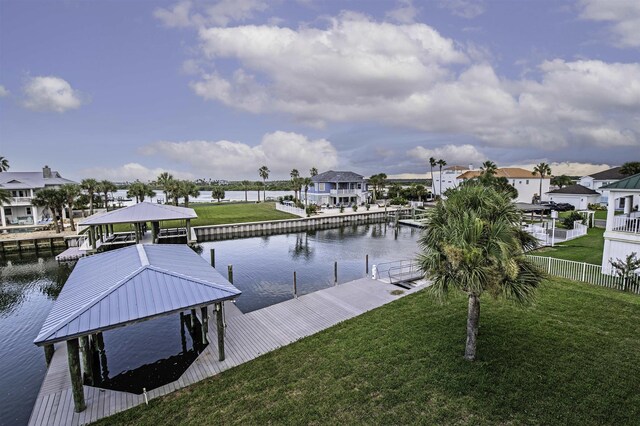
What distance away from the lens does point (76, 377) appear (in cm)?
836

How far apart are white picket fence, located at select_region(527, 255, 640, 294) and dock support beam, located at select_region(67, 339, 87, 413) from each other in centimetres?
1694

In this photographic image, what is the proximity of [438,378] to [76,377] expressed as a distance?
9474 millimetres

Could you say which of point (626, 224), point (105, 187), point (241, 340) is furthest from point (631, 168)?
point (105, 187)

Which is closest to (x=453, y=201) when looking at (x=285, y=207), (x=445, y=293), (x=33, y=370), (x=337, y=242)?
(x=445, y=293)

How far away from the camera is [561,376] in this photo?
8422 millimetres

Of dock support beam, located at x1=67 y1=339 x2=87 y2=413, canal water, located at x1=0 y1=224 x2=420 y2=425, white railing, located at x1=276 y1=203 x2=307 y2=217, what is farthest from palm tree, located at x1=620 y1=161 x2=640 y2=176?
dock support beam, located at x1=67 y1=339 x2=87 y2=413

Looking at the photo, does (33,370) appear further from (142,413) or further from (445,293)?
(445,293)

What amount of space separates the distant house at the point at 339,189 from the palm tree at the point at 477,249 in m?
56.3

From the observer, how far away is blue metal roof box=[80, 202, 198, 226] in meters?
25.5

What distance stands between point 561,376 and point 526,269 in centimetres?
294

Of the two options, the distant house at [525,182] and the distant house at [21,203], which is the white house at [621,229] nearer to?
the distant house at [525,182]

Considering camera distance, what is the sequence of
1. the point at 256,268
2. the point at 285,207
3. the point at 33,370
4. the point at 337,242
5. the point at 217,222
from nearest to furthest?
the point at 33,370 → the point at 256,268 → the point at 337,242 → the point at 217,222 → the point at 285,207

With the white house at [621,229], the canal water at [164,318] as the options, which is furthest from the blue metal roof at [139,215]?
the white house at [621,229]

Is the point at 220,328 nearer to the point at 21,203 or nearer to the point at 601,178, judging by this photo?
the point at 21,203
